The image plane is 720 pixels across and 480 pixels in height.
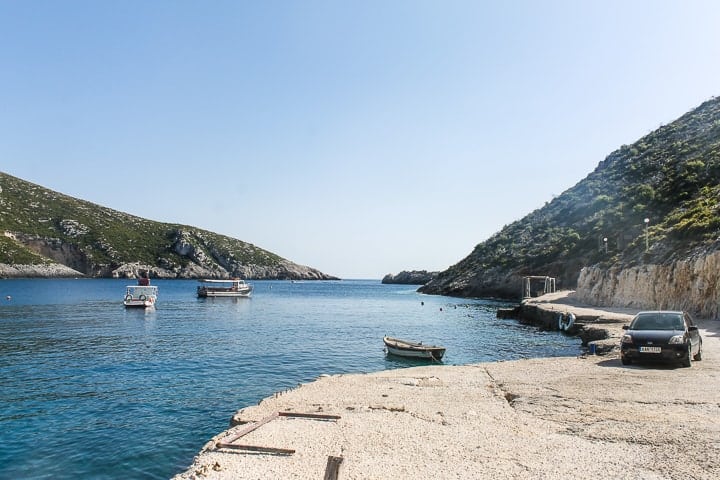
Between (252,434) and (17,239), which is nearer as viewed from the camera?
(252,434)

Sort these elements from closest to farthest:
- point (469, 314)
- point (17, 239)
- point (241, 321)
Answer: point (241, 321), point (469, 314), point (17, 239)

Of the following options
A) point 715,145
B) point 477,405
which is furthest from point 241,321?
point 715,145

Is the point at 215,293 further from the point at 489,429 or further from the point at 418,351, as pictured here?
the point at 489,429

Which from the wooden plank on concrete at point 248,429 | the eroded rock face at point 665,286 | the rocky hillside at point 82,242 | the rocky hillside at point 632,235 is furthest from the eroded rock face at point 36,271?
the wooden plank on concrete at point 248,429

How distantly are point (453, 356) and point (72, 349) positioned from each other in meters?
23.7

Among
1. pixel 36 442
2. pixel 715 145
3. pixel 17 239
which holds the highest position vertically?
pixel 715 145

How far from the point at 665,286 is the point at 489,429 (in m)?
33.5

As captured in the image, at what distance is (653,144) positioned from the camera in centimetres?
10019

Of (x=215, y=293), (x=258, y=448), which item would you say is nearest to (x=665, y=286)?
(x=258, y=448)

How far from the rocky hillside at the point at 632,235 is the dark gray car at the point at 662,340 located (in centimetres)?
1555

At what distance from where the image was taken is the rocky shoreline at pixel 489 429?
810 cm

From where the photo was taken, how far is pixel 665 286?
36.4 m

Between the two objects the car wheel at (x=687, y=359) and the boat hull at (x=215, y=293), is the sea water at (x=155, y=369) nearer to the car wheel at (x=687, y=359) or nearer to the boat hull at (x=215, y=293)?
the car wheel at (x=687, y=359)

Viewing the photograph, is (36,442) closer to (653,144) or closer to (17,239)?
(653,144)
